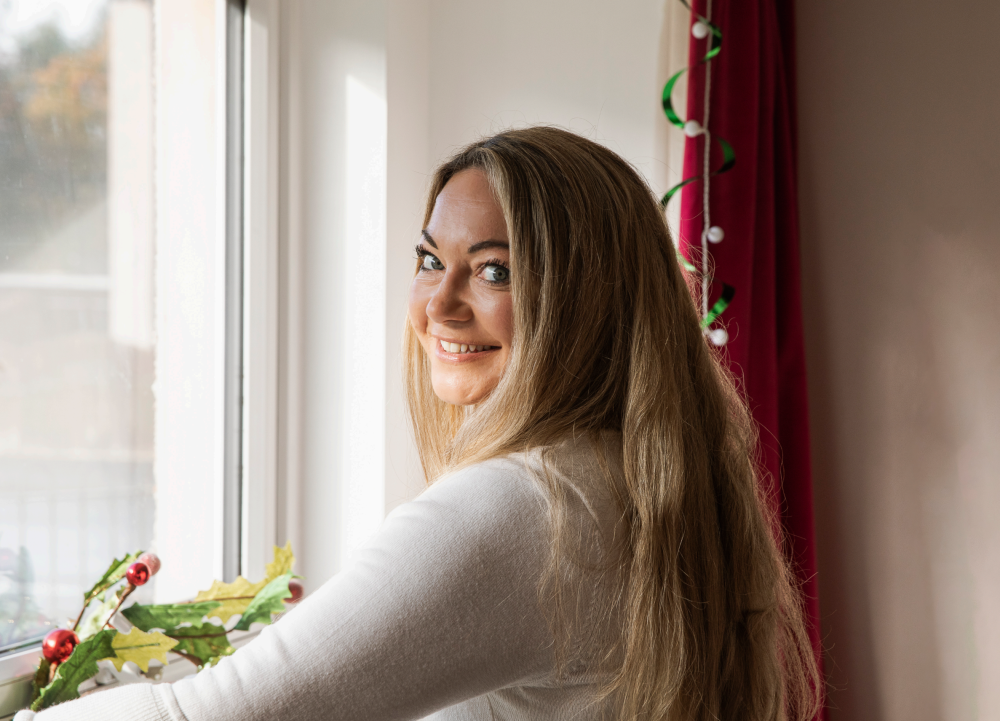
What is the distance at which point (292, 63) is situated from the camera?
1534mm

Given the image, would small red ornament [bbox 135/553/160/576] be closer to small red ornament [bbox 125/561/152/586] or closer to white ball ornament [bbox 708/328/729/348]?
small red ornament [bbox 125/561/152/586]

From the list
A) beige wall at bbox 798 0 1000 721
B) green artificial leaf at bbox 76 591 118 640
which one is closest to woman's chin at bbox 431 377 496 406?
green artificial leaf at bbox 76 591 118 640

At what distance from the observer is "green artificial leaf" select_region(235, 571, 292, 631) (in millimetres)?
1063

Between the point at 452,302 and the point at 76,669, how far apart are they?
0.59 metres

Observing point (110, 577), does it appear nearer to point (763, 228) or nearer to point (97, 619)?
point (97, 619)

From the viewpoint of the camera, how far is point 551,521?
2.09ft

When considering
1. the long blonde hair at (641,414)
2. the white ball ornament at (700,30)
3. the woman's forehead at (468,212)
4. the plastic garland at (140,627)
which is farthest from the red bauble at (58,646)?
the white ball ornament at (700,30)

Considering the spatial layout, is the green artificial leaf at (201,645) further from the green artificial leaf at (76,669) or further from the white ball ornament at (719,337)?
the white ball ornament at (719,337)

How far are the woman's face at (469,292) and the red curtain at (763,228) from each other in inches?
25.8

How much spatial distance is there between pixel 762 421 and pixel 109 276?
1.16 m

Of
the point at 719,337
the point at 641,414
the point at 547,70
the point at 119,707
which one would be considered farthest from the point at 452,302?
the point at 547,70

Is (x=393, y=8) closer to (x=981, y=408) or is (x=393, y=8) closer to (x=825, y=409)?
(x=825, y=409)

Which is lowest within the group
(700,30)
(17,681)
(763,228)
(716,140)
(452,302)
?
(17,681)

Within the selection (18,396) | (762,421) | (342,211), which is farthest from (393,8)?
(762,421)
